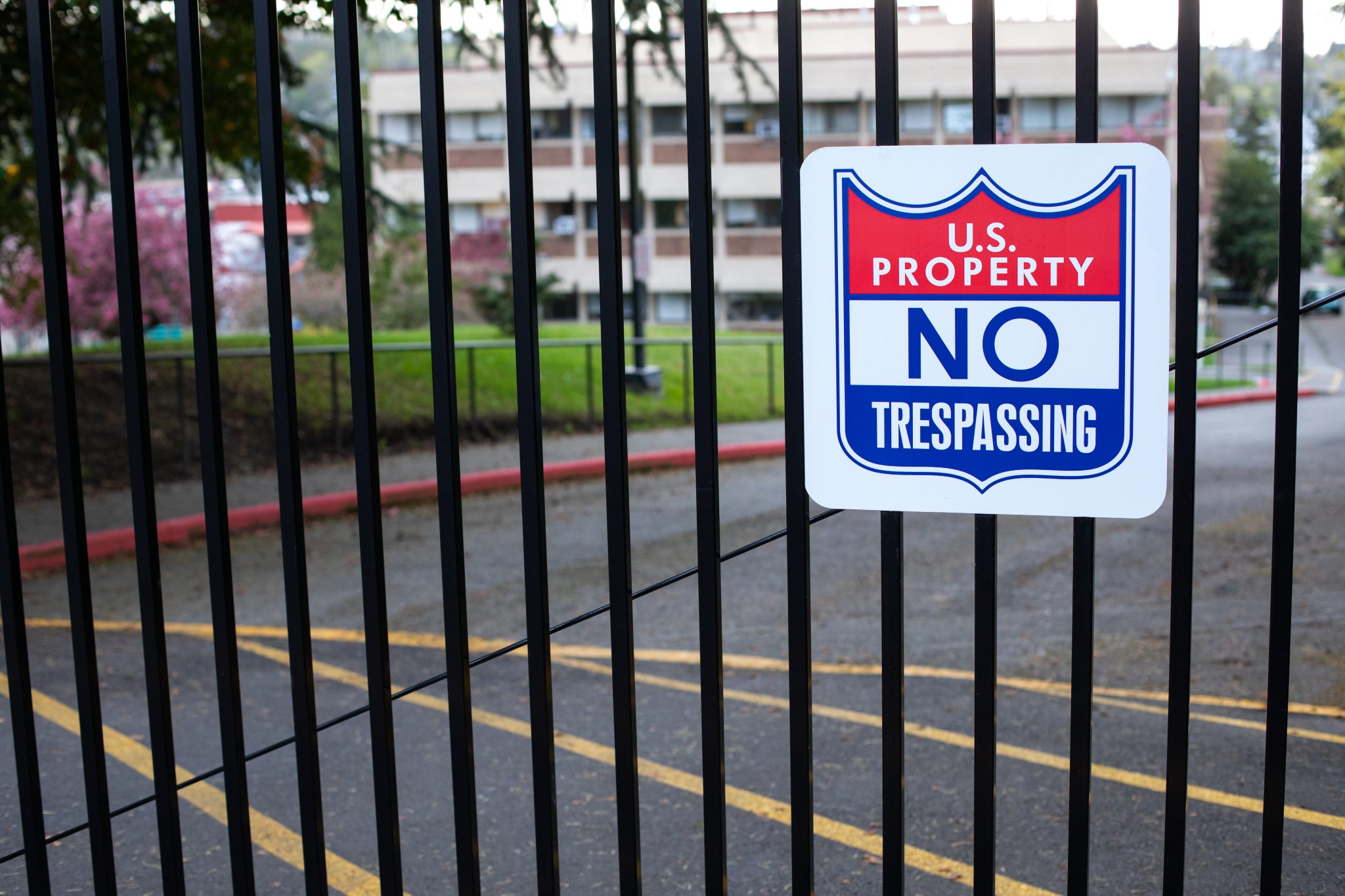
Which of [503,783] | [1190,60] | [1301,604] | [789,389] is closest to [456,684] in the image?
A: [789,389]

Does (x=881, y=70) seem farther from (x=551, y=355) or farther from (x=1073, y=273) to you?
(x=551, y=355)

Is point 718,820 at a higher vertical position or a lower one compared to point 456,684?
lower

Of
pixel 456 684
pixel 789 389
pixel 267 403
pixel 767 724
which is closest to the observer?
pixel 789 389

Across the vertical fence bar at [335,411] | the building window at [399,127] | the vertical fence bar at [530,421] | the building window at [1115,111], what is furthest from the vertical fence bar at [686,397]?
the building window at [399,127]

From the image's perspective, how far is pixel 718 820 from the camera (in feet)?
8.11

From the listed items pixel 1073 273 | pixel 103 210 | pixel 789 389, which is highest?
pixel 103 210

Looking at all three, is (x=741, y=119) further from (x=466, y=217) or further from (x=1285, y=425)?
(x=1285, y=425)

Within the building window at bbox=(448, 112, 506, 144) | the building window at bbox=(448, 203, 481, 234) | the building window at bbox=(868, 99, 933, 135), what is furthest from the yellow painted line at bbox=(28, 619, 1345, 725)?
the building window at bbox=(448, 203, 481, 234)

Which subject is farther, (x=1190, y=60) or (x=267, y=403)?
(x=267, y=403)

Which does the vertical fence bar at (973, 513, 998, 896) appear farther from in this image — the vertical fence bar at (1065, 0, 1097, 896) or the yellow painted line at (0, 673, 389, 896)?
the yellow painted line at (0, 673, 389, 896)

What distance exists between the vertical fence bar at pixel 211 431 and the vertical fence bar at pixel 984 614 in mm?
1521

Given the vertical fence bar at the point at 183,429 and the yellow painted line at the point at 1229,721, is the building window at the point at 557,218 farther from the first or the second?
the yellow painted line at the point at 1229,721

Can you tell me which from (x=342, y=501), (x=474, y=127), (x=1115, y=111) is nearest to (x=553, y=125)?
(x=474, y=127)

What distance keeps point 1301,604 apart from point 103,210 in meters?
31.4
